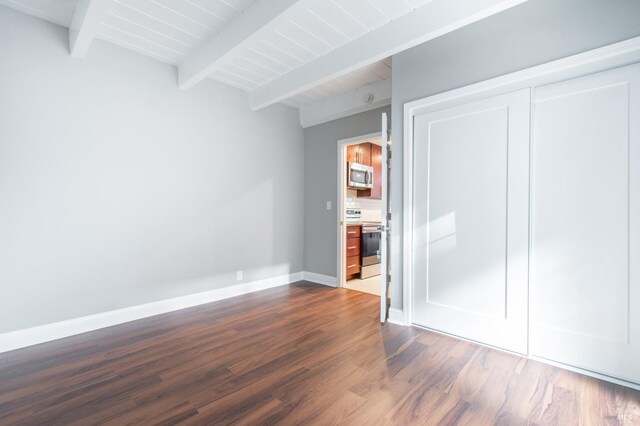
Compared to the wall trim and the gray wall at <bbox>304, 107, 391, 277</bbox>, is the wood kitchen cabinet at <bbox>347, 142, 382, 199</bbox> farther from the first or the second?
the wall trim

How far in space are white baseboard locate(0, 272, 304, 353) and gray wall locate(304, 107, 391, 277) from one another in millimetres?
1031

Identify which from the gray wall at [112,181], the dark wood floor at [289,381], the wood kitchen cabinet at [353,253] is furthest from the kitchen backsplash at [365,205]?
the dark wood floor at [289,381]

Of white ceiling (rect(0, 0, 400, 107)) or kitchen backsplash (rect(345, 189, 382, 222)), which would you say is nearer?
white ceiling (rect(0, 0, 400, 107))

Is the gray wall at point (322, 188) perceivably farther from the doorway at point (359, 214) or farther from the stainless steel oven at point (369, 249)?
the stainless steel oven at point (369, 249)

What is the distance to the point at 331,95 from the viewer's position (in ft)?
14.2

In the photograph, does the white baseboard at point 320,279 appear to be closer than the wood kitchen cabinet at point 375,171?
Yes

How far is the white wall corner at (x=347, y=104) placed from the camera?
12.6ft

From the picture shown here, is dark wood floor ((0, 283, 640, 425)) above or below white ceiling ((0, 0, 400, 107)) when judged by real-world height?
below

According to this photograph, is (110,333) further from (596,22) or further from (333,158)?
(596,22)

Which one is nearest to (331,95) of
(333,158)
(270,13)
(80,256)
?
(333,158)

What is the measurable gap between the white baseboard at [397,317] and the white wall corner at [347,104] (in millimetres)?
2611

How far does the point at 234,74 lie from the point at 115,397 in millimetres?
3386

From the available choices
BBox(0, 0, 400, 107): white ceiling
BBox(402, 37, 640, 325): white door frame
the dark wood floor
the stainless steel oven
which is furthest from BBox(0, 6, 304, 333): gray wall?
BBox(402, 37, 640, 325): white door frame

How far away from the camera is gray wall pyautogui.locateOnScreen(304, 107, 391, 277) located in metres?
4.54
